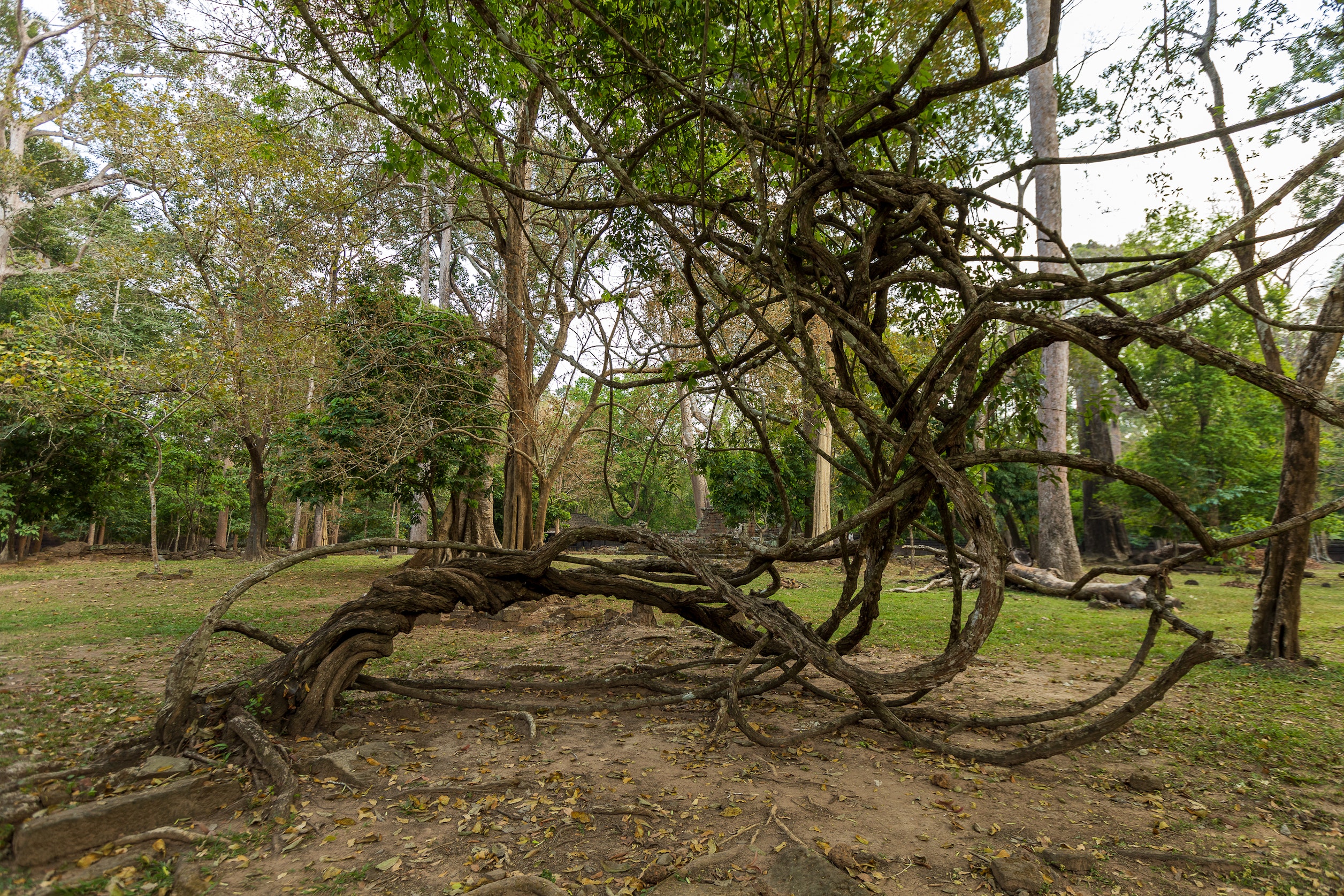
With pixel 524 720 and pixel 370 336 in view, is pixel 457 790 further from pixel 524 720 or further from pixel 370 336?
pixel 370 336

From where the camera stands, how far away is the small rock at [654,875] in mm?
2510

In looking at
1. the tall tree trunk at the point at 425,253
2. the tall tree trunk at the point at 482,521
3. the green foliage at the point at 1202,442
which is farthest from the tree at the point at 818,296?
the green foliage at the point at 1202,442

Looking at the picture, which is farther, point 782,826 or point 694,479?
point 694,479

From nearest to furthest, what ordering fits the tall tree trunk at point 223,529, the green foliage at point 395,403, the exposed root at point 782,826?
the exposed root at point 782,826
the green foliage at point 395,403
the tall tree trunk at point 223,529

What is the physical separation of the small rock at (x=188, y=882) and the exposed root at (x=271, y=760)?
15.0 inches

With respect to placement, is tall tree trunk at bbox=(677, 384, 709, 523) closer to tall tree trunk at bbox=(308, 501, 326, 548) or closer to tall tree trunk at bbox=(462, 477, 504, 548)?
tall tree trunk at bbox=(462, 477, 504, 548)

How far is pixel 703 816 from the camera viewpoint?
2957 mm

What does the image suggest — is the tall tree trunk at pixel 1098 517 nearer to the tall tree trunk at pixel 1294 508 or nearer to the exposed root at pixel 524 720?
the tall tree trunk at pixel 1294 508

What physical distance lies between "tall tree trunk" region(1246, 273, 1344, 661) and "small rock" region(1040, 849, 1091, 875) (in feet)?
14.9

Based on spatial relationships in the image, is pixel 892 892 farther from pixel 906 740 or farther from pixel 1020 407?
pixel 1020 407

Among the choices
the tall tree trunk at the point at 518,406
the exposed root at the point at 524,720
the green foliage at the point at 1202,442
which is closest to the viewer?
the exposed root at the point at 524,720

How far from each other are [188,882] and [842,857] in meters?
2.26

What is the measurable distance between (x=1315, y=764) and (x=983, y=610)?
7.87ft

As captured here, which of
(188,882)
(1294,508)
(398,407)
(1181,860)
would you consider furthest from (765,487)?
(188,882)
